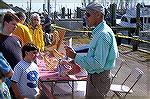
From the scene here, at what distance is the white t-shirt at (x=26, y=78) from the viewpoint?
4152 millimetres

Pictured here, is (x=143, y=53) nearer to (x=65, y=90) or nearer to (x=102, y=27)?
(x=65, y=90)

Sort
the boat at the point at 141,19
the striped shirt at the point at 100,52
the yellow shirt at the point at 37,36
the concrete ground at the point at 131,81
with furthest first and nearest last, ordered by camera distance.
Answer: the boat at the point at 141,19 < the yellow shirt at the point at 37,36 < the concrete ground at the point at 131,81 < the striped shirt at the point at 100,52

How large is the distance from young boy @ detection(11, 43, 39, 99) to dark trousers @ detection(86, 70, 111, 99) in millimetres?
627

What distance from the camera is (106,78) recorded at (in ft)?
13.8

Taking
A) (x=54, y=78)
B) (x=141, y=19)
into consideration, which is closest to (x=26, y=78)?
(x=54, y=78)

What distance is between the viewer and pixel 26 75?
4215 mm

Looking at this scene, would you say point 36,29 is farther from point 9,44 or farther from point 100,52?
point 100,52

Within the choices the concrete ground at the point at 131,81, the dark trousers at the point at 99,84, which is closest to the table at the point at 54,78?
the concrete ground at the point at 131,81

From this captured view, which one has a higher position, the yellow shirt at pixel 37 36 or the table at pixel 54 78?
the yellow shirt at pixel 37 36

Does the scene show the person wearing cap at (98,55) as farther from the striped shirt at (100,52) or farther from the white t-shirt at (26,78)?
the white t-shirt at (26,78)

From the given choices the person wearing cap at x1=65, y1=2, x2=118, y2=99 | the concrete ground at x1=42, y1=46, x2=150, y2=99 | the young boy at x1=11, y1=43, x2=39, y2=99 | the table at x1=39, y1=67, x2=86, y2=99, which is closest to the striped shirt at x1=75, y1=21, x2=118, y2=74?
the person wearing cap at x1=65, y1=2, x2=118, y2=99

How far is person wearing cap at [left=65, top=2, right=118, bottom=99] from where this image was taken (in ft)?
13.1

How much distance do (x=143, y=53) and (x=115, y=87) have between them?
27.2 ft

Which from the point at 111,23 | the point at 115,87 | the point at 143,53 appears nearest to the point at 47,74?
the point at 115,87
